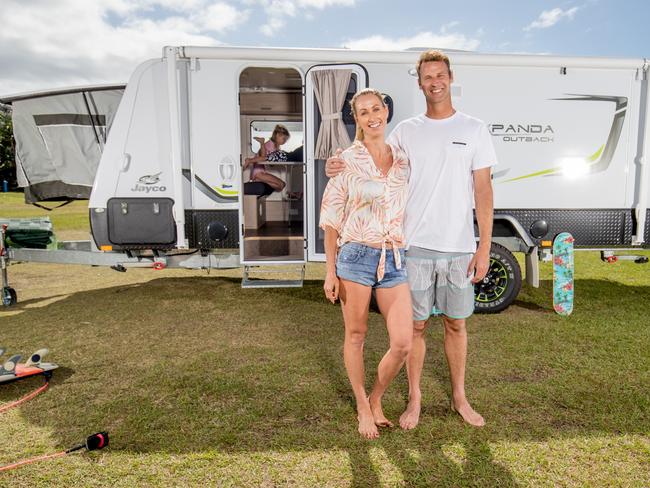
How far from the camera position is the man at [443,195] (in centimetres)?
264

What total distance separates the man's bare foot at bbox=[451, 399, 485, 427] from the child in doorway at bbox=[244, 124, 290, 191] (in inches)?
195

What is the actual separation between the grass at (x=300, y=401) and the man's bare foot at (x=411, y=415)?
5 cm

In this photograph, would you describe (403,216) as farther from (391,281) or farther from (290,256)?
(290,256)

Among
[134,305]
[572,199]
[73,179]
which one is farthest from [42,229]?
[572,199]

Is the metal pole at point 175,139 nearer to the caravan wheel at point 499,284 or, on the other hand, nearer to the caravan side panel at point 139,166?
the caravan side panel at point 139,166

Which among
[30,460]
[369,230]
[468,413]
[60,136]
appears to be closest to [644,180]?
[468,413]

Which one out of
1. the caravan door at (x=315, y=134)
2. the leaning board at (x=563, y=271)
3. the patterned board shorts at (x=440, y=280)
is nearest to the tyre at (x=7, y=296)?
the caravan door at (x=315, y=134)

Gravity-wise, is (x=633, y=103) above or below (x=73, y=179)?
above

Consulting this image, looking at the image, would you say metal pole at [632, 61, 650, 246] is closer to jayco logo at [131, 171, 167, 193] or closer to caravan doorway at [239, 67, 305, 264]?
caravan doorway at [239, 67, 305, 264]

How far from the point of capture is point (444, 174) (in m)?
2.64

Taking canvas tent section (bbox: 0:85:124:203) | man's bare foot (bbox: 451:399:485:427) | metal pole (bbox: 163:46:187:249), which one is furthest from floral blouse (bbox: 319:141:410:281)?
canvas tent section (bbox: 0:85:124:203)

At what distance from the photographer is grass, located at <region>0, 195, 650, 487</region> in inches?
99.4

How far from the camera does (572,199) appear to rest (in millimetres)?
5227

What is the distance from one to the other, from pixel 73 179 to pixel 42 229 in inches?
28.6
